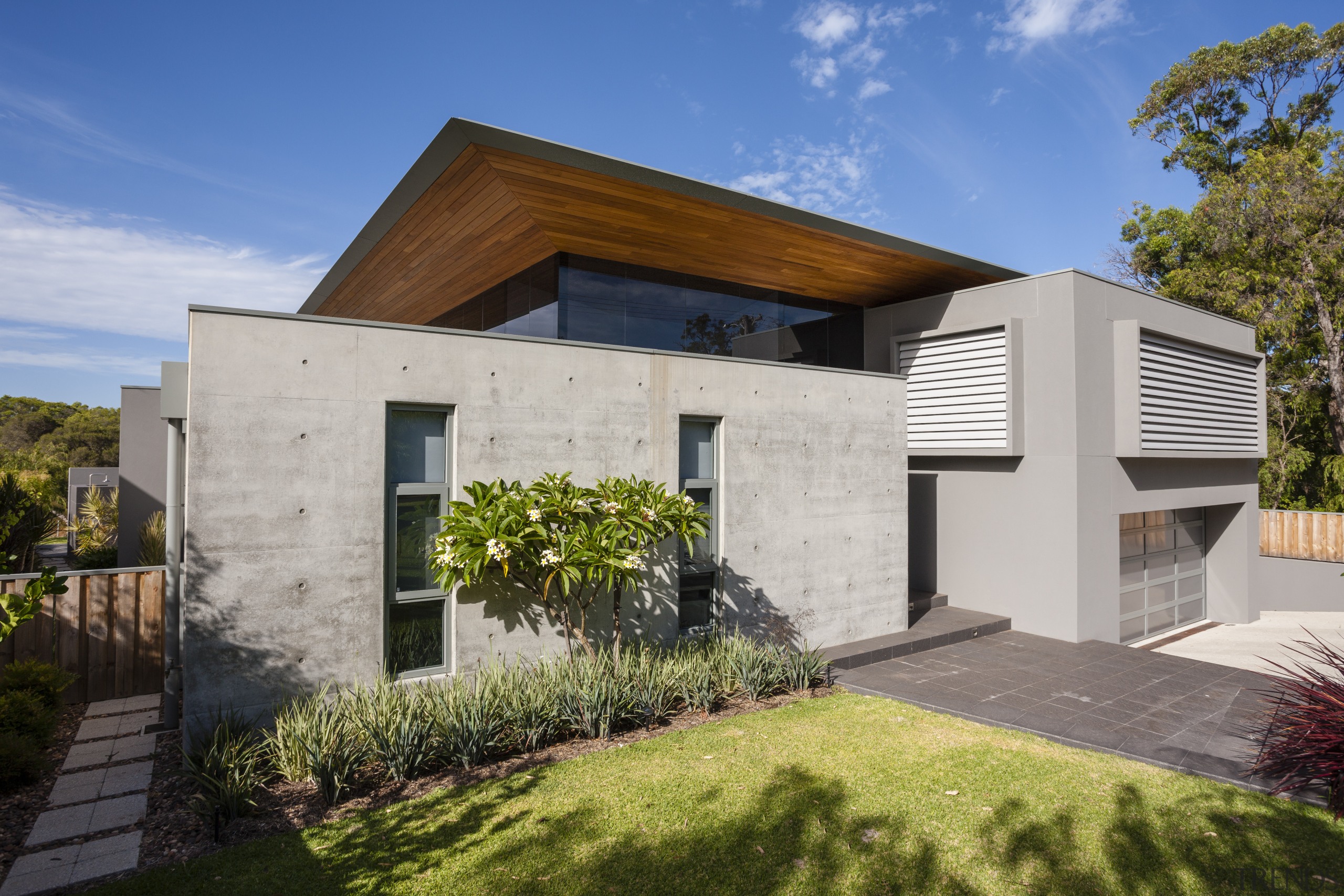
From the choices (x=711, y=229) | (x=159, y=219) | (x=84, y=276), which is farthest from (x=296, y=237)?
(x=711, y=229)

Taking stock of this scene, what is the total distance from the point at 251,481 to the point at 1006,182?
1847cm

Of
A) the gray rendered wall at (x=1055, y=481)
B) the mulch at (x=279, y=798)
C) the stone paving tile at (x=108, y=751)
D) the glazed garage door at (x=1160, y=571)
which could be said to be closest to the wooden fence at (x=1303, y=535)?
the glazed garage door at (x=1160, y=571)

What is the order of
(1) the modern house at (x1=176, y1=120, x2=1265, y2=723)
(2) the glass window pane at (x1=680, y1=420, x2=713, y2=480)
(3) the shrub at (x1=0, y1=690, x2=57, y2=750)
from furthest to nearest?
(2) the glass window pane at (x1=680, y1=420, x2=713, y2=480) < (1) the modern house at (x1=176, y1=120, x2=1265, y2=723) < (3) the shrub at (x1=0, y1=690, x2=57, y2=750)

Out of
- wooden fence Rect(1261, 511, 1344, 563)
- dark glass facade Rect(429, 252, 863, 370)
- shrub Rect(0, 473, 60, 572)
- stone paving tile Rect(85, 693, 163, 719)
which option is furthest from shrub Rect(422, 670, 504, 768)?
wooden fence Rect(1261, 511, 1344, 563)

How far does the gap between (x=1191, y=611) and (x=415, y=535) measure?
13.9 metres

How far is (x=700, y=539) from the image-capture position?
23.7 feet

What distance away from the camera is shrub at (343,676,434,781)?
461 centimetres

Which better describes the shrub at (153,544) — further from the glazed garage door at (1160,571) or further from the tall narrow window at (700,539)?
the glazed garage door at (1160,571)

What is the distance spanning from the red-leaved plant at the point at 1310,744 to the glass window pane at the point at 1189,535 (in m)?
7.98

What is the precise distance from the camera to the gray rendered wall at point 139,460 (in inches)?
466

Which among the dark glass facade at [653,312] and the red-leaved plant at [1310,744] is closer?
the red-leaved plant at [1310,744]

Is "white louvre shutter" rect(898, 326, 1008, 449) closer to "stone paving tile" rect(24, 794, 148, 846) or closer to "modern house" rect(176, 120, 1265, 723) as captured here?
"modern house" rect(176, 120, 1265, 723)

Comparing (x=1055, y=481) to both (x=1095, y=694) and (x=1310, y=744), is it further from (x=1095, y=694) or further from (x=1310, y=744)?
(x=1310, y=744)

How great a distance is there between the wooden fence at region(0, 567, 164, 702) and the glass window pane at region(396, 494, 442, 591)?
3.57 m
